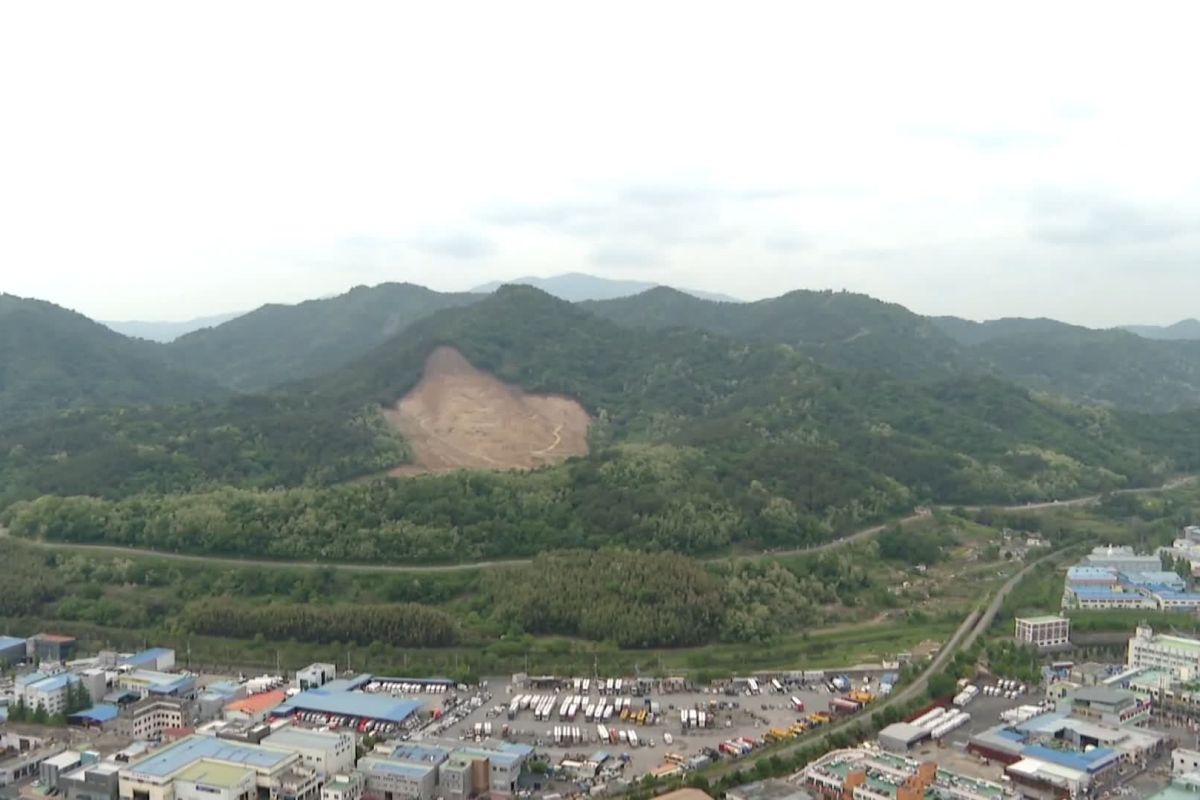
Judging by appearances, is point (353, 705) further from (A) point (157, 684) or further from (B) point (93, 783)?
(B) point (93, 783)

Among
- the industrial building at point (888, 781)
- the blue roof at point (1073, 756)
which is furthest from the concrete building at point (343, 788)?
the blue roof at point (1073, 756)

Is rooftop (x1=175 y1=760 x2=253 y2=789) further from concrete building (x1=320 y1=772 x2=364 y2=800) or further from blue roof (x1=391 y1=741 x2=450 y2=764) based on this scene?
blue roof (x1=391 y1=741 x2=450 y2=764)

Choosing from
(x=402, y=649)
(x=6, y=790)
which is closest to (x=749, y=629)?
(x=402, y=649)

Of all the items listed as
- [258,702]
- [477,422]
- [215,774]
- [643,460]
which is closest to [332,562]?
[258,702]

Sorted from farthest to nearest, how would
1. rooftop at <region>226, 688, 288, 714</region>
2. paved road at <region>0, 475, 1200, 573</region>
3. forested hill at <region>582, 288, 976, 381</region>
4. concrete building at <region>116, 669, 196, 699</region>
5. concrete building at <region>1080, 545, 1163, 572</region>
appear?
forested hill at <region>582, 288, 976, 381</region> → concrete building at <region>1080, 545, 1163, 572</region> → paved road at <region>0, 475, 1200, 573</region> → concrete building at <region>116, 669, 196, 699</region> → rooftop at <region>226, 688, 288, 714</region>

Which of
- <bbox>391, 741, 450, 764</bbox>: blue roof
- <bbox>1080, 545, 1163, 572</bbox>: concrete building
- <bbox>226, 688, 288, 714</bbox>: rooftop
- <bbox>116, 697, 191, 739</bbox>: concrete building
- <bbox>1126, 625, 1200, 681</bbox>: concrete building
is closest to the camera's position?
<bbox>391, 741, 450, 764</bbox>: blue roof

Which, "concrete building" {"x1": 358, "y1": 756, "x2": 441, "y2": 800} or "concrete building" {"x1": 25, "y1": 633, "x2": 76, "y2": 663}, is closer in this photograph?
"concrete building" {"x1": 358, "y1": 756, "x2": 441, "y2": 800}

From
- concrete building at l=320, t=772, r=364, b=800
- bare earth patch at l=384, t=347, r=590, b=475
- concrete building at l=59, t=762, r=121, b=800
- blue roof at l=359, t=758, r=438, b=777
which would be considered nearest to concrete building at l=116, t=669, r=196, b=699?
concrete building at l=59, t=762, r=121, b=800

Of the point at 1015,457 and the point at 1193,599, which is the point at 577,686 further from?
the point at 1015,457
